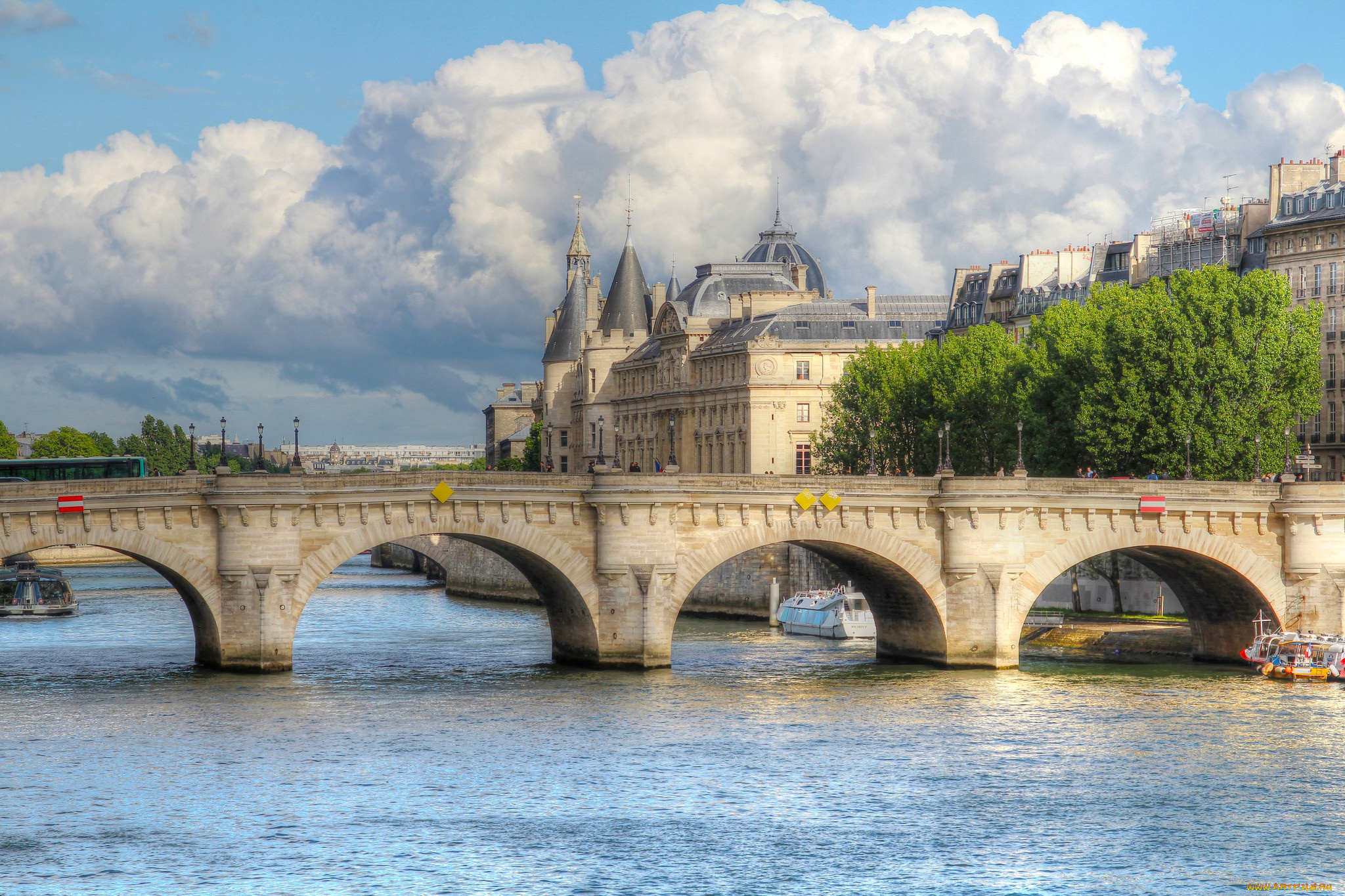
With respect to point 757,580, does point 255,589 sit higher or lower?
lower

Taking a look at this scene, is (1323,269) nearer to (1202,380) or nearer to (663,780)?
(1202,380)

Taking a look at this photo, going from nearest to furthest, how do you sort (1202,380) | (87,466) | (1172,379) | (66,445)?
(1202,380) < (1172,379) < (87,466) < (66,445)

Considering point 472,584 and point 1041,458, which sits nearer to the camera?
point 1041,458

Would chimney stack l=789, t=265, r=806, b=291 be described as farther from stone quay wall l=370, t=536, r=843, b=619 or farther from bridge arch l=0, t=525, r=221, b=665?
bridge arch l=0, t=525, r=221, b=665

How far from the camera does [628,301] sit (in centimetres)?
17062

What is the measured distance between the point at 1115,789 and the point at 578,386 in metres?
134

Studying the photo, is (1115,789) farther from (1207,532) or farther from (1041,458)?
(1041,458)

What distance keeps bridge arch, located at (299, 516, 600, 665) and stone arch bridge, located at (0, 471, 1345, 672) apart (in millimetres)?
A: 65

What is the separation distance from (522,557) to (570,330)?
12273 cm

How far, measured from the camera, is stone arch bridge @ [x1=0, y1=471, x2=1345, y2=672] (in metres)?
57.5

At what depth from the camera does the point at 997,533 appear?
62.7m

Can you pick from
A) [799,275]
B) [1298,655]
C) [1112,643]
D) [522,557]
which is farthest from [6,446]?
[1298,655]

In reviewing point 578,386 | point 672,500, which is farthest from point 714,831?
point 578,386

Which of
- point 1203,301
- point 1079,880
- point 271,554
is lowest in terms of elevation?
point 1079,880
